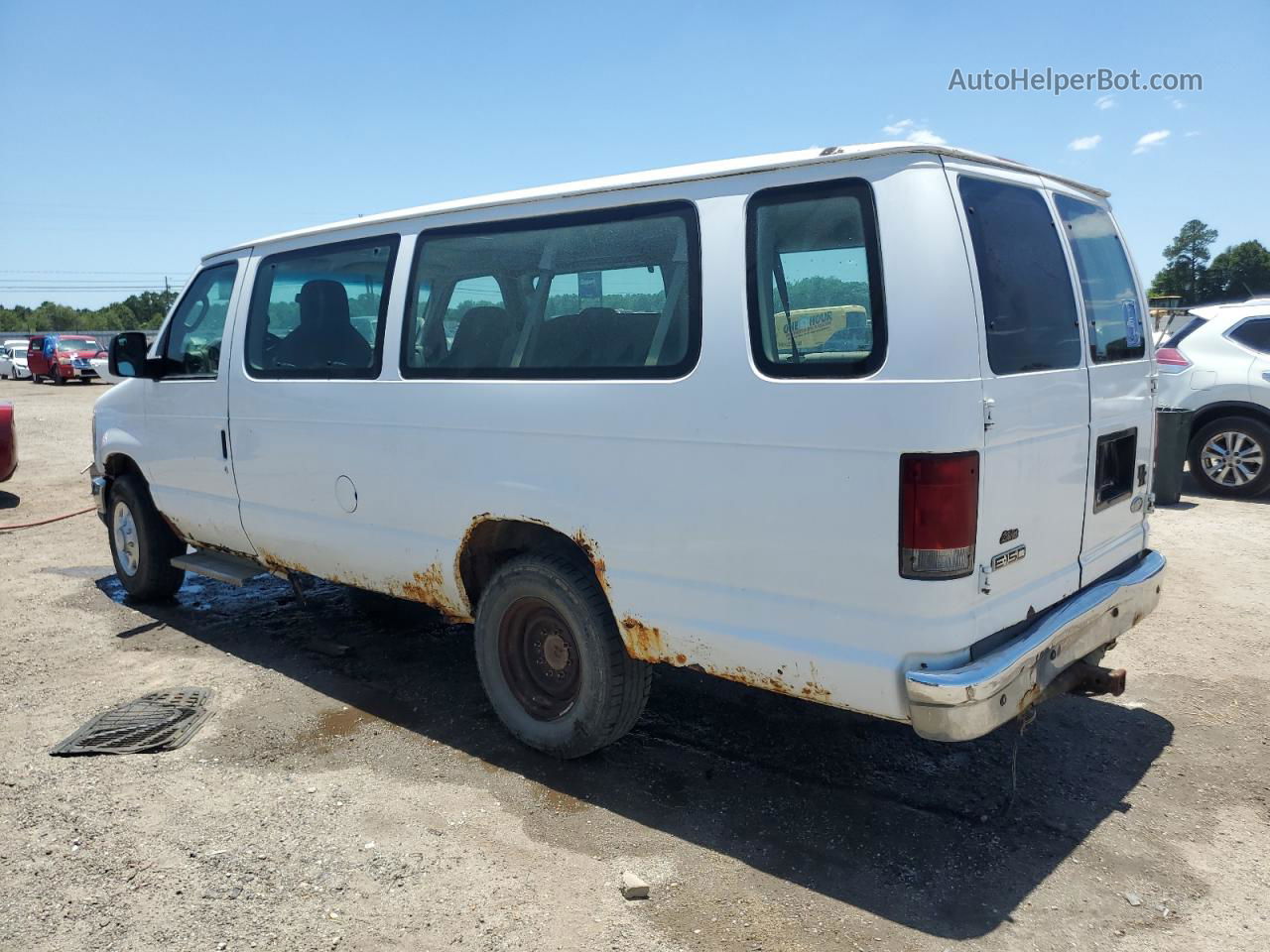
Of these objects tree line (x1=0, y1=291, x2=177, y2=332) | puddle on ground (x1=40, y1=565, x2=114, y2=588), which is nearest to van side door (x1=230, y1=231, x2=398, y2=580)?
puddle on ground (x1=40, y1=565, x2=114, y2=588)

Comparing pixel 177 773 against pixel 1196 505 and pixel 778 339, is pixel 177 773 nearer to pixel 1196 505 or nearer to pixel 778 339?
pixel 778 339

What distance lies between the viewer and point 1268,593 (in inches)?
244

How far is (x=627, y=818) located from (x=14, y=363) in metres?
39.6

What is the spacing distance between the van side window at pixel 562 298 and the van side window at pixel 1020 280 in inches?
37.9

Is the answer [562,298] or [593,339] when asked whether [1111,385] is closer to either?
[593,339]

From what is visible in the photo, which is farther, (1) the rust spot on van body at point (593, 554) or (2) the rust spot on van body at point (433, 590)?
(2) the rust spot on van body at point (433, 590)

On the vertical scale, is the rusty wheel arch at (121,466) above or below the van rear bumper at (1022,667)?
above

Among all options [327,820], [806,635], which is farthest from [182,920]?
[806,635]

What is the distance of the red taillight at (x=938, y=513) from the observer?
2801mm

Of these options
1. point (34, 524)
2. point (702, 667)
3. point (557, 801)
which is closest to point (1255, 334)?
point (702, 667)

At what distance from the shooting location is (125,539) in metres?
6.47

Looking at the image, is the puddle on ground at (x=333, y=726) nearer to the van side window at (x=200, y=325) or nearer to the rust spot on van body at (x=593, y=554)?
the rust spot on van body at (x=593, y=554)

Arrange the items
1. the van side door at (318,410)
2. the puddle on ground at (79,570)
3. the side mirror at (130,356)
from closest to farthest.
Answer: the van side door at (318,410) → the side mirror at (130,356) → the puddle on ground at (79,570)

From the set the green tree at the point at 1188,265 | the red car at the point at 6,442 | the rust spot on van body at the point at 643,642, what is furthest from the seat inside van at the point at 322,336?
the green tree at the point at 1188,265
